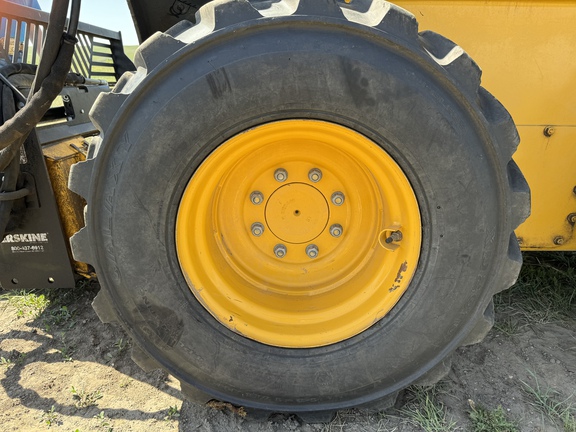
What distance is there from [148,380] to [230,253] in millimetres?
768

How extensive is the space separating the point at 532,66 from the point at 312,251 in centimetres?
119

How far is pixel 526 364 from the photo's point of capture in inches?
82.8

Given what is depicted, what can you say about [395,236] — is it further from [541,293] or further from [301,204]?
[541,293]

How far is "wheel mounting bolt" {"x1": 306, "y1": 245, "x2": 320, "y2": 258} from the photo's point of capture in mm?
1764

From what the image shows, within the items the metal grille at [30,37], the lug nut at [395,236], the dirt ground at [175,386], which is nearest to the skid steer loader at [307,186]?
the lug nut at [395,236]

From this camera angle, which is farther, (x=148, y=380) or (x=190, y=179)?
(x=148, y=380)

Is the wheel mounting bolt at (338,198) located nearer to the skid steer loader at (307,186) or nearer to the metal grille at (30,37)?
the skid steer loader at (307,186)

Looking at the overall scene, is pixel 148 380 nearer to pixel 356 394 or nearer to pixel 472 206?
pixel 356 394

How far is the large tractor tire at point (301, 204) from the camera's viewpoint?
1.37 m

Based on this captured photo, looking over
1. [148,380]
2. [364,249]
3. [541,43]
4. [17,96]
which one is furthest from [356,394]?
[17,96]

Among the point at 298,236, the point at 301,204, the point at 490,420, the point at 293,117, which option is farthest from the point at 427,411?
the point at 293,117

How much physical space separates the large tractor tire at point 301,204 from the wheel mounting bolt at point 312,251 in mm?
12

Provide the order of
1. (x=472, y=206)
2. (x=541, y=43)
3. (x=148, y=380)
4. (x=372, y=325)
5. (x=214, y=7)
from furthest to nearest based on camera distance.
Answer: (x=148, y=380)
(x=541, y=43)
(x=372, y=325)
(x=472, y=206)
(x=214, y=7)

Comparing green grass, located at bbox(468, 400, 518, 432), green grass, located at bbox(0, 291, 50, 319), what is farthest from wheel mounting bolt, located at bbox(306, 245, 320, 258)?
green grass, located at bbox(0, 291, 50, 319)
